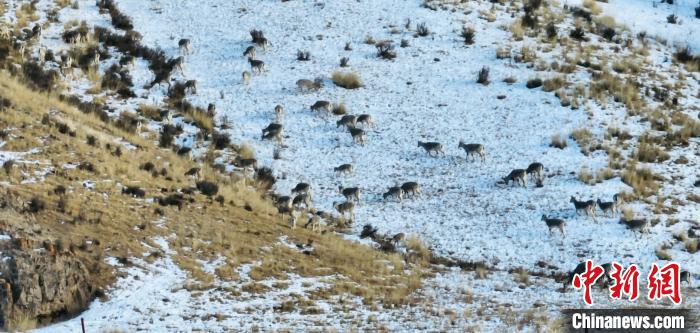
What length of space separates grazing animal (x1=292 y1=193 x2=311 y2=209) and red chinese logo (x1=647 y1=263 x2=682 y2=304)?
11.7 metres

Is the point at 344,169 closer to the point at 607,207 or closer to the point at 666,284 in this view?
the point at 607,207

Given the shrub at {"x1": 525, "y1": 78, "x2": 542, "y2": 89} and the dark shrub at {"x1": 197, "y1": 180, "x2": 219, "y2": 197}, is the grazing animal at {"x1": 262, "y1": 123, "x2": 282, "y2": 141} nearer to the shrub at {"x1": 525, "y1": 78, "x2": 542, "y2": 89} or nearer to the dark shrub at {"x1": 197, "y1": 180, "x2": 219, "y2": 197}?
the dark shrub at {"x1": 197, "y1": 180, "x2": 219, "y2": 197}

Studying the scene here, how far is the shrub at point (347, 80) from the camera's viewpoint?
37688mm

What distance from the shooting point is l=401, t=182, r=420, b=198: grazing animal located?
29859mm

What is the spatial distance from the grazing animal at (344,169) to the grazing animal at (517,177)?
5.63 meters

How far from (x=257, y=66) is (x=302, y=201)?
10.8m

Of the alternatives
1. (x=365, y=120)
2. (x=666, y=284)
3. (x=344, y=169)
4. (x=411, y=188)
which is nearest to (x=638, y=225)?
(x=666, y=284)

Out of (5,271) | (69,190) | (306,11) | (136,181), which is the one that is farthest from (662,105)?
(5,271)

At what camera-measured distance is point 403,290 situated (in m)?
22.6

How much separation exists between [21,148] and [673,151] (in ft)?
76.2

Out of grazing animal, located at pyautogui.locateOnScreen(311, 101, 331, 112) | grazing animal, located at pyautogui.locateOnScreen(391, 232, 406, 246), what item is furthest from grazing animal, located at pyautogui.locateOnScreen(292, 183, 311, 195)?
grazing animal, located at pyautogui.locateOnScreen(311, 101, 331, 112)

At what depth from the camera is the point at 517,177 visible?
30266 millimetres

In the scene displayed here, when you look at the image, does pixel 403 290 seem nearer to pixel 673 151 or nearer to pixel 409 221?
pixel 409 221

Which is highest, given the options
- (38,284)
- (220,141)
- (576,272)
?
(38,284)
